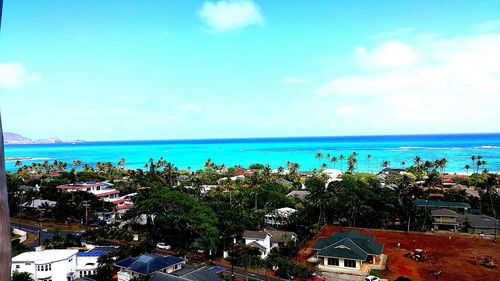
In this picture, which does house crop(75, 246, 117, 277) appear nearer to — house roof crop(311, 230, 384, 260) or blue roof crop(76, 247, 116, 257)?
blue roof crop(76, 247, 116, 257)

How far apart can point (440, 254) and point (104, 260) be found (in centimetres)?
2912

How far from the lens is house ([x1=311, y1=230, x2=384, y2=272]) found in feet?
98.4

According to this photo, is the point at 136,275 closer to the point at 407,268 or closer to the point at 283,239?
the point at 283,239

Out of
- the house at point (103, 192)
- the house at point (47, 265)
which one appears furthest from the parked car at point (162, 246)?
the house at point (103, 192)

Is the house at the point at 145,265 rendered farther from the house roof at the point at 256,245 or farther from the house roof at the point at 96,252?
the house roof at the point at 256,245

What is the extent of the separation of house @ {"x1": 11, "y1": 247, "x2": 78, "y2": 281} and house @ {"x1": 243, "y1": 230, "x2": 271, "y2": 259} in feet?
48.6

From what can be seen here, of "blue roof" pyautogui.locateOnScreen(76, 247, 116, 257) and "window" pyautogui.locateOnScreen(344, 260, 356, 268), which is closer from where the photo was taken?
"blue roof" pyautogui.locateOnScreen(76, 247, 116, 257)

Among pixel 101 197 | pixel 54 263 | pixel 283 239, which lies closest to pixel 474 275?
pixel 283 239

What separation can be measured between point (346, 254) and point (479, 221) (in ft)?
68.6

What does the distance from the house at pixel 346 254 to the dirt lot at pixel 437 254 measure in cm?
141

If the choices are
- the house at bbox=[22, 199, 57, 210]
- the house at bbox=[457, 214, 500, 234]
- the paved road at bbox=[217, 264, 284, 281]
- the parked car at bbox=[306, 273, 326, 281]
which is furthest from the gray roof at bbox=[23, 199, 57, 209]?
the house at bbox=[457, 214, 500, 234]

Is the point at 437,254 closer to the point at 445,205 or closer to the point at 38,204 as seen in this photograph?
the point at 445,205

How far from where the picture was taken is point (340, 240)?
3219 centimetres

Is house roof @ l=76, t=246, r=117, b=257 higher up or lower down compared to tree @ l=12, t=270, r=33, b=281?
lower down
